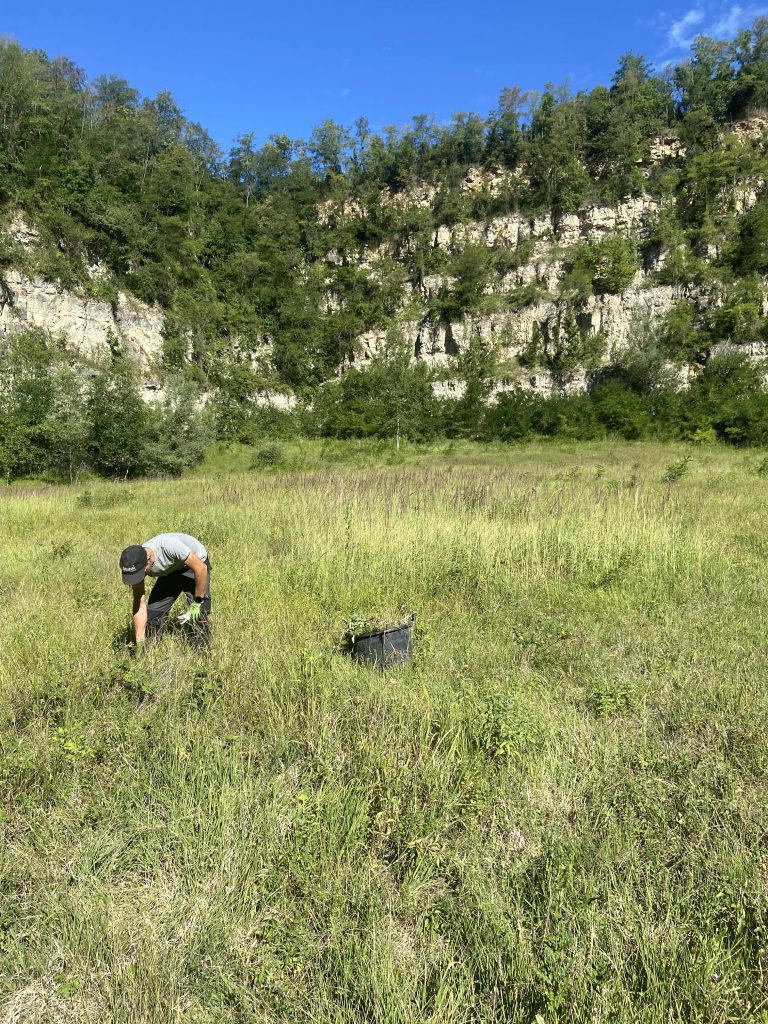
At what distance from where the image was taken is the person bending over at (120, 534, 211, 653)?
3924 millimetres

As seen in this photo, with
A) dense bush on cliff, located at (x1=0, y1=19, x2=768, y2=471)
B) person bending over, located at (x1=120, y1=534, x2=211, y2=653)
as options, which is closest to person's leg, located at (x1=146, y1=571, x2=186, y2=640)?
person bending over, located at (x1=120, y1=534, x2=211, y2=653)

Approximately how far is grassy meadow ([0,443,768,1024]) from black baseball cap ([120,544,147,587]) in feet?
1.94

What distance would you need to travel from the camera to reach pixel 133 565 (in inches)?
151

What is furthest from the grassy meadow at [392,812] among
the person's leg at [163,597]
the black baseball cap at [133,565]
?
the black baseball cap at [133,565]

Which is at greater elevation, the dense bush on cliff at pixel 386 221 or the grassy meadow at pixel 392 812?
the dense bush on cliff at pixel 386 221

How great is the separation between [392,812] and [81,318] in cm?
4081

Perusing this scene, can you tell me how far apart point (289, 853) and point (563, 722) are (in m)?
1.80

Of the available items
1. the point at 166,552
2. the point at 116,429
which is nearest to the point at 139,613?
the point at 166,552

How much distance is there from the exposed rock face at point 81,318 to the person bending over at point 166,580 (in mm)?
35977

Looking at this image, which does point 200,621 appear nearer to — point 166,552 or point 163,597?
point 163,597

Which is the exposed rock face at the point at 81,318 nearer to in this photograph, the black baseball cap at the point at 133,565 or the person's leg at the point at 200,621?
the person's leg at the point at 200,621

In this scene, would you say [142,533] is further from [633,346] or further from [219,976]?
[633,346]

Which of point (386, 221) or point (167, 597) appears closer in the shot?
point (167, 597)

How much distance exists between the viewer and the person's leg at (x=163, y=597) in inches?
177
